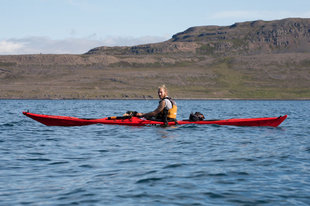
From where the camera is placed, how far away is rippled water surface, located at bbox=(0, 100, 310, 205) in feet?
23.4

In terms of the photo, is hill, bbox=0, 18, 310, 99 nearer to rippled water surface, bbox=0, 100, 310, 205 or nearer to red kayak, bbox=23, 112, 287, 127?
red kayak, bbox=23, 112, 287, 127

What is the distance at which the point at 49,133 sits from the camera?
56.0 feet

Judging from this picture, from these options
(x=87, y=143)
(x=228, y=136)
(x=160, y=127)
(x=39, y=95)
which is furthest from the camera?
(x=39, y=95)

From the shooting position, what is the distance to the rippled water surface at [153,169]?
281 inches

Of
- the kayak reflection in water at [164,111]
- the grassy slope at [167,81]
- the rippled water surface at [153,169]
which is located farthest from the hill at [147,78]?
the rippled water surface at [153,169]

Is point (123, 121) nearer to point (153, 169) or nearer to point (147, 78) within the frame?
point (153, 169)

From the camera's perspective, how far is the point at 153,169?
938 centimetres

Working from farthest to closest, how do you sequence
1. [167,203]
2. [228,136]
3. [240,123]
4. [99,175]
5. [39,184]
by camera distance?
[240,123] → [228,136] → [99,175] → [39,184] → [167,203]

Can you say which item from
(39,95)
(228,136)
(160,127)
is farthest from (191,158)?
(39,95)

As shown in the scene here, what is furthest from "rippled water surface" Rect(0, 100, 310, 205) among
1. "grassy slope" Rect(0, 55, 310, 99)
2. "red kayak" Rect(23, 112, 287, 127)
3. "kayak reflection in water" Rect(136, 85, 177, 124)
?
"grassy slope" Rect(0, 55, 310, 99)

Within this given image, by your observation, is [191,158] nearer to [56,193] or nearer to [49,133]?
[56,193]

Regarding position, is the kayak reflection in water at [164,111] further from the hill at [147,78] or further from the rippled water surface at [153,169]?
the hill at [147,78]

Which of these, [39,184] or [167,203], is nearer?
[167,203]

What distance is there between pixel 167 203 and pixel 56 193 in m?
2.07
